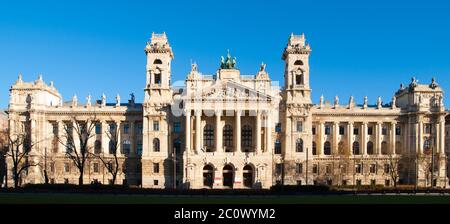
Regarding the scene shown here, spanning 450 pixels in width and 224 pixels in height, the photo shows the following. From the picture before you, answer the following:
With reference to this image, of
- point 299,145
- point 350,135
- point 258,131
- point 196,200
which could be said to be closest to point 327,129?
point 350,135

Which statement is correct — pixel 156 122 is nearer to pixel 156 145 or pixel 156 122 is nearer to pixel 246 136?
pixel 156 145

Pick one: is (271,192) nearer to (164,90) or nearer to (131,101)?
(164,90)

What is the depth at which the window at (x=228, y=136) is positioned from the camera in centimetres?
9188

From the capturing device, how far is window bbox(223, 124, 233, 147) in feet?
301

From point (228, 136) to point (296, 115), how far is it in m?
14.2

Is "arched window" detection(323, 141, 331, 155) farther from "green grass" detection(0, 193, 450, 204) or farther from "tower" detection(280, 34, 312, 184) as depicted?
"green grass" detection(0, 193, 450, 204)

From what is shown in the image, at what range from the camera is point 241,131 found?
9219cm

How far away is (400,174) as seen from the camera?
9462 cm

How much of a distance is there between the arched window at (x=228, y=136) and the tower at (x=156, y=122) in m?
11.4

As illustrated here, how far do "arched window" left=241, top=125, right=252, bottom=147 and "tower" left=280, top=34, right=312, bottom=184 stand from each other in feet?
22.0
